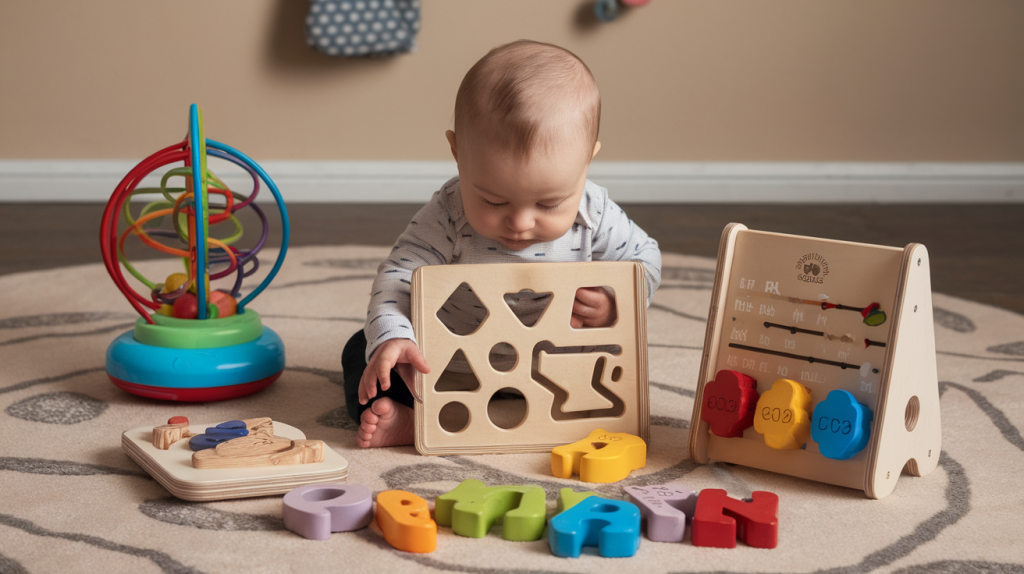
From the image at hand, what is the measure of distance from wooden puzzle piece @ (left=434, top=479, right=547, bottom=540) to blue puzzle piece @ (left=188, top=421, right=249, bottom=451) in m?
0.21

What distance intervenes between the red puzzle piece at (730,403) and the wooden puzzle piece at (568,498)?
0.17 metres

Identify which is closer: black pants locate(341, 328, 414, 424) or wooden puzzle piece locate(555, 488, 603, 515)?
wooden puzzle piece locate(555, 488, 603, 515)

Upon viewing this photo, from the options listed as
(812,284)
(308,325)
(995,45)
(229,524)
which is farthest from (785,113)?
(229,524)

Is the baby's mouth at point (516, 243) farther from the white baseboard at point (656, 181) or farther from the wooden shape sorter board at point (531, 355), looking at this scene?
the white baseboard at point (656, 181)

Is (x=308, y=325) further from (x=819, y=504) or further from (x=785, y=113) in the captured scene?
(x=785, y=113)

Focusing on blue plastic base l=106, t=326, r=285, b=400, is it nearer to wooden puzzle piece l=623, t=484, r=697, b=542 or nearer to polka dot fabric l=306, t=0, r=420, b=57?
wooden puzzle piece l=623, t=484, r=697, b=542

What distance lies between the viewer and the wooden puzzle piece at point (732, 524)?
2.36 feet

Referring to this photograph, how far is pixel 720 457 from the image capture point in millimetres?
901

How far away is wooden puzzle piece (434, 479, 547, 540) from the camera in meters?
0.72

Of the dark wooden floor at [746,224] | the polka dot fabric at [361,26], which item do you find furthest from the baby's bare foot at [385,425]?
the polka dot fabric at [361,26]

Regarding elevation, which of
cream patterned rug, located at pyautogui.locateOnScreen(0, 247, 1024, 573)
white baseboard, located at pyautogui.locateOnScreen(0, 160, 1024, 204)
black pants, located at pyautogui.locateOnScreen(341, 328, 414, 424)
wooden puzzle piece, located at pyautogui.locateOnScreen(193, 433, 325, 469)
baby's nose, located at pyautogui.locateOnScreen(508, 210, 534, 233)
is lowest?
cream patterned rug, located at pyautogui.locateOnScreen(0, 247, 1024, 573)

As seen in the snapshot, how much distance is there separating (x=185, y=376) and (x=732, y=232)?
617 mm

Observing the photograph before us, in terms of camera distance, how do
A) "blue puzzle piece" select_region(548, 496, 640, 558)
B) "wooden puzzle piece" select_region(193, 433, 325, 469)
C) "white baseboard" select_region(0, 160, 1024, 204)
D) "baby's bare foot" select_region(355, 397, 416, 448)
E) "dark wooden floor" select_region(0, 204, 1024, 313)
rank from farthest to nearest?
"white baseboard" select_region(0, 160, 1024, 204) → "dark wooden floor" select_region(0, 204, 1024, 313) → "baby's bare foot" select_region(355, 397, 416, 448) → "wooden puzzle piece" select_region(193, 433, 325, 469) → "blue puzzle piece" select_region(548, 496, 640, 558)

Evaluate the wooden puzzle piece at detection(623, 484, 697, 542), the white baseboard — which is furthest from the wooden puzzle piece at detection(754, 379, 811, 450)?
the white baseboard
